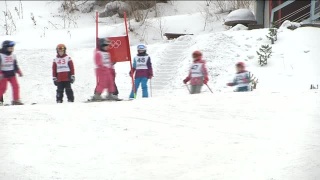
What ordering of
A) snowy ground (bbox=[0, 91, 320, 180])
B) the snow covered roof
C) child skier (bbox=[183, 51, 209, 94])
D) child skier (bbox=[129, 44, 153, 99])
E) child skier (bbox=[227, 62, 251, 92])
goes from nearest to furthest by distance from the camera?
snowy ground (bbox=[0, 91, 320, 180]) < child skier (bbox=[227, 62, 251, 92]) < child skier (bbox=[183, 51, 209, 94]) < child skier (bbox=[129, 44, 153, 99]) < the snow covered roof

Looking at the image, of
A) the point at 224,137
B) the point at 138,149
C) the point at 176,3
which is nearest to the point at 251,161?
the point at 224,137

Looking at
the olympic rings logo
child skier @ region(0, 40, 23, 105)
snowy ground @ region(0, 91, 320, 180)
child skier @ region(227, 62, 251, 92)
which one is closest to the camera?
snowy ground @ region(0, 91, 320, 180)

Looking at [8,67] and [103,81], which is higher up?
[8,67]

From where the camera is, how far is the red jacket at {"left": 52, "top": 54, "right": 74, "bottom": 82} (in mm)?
11180

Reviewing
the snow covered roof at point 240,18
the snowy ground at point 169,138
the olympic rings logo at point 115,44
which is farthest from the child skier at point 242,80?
the snow covered roof at point 240,18

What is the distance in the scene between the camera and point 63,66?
440 inches

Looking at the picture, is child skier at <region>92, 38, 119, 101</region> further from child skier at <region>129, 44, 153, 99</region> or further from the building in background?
the building in background

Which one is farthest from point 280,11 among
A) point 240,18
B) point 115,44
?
point 115,44

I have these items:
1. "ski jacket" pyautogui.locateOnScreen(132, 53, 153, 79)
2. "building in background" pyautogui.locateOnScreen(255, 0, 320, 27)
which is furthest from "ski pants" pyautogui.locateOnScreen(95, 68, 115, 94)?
"building in background" pyautogui.locateOnScreen(255, 0, 320, 27)

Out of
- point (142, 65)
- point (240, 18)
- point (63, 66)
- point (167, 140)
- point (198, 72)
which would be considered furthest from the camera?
point (240, 18)

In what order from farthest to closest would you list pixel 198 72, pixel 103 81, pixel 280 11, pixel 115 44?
1. pixel 280 11
2. pixel 115 44
3. pixel 198 72
4. pixel 103 81

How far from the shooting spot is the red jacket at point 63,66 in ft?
36.7

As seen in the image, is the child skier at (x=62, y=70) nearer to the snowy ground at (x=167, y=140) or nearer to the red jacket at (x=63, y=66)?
the red jacket at (x=63, y=66)

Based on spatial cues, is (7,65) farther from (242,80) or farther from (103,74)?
(242,80)
